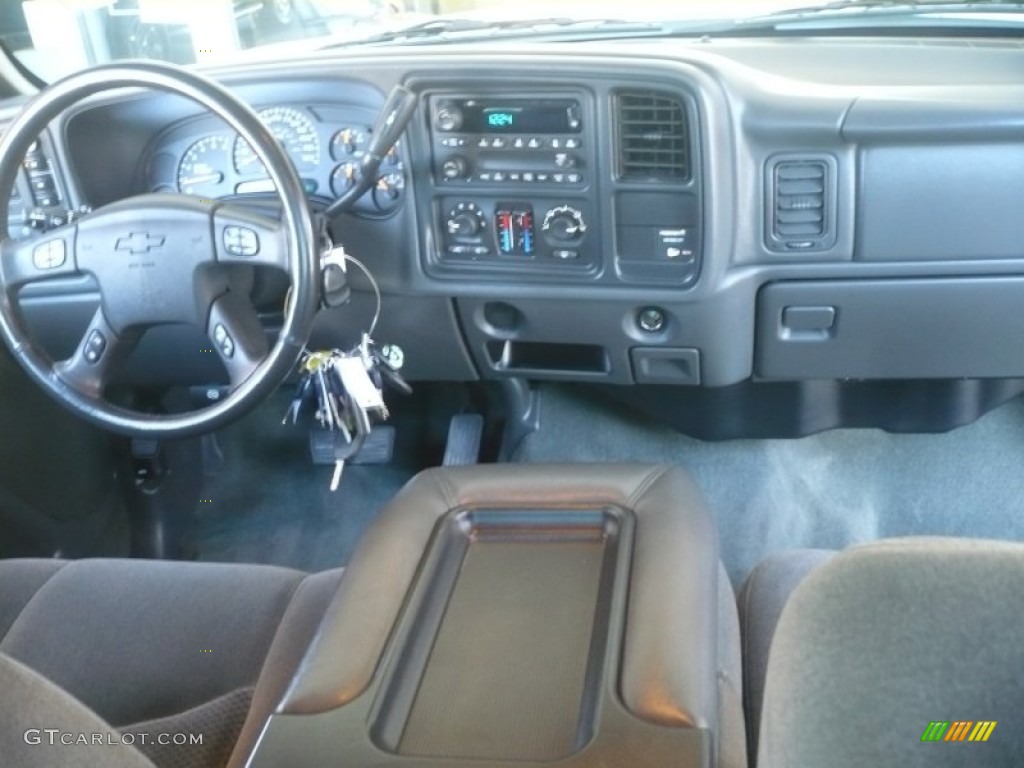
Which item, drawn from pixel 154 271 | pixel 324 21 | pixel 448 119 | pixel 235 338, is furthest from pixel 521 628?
pixel 324 21

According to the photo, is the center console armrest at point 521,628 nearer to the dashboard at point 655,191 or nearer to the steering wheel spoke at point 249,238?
the steering wheel spoke at point 249,238

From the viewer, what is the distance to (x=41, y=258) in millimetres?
1545

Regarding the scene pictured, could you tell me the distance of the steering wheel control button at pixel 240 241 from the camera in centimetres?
146

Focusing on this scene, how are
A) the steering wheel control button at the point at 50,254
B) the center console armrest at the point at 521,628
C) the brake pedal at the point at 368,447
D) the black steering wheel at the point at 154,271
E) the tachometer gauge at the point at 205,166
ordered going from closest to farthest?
the center console armrest at the point at 521,628
the black steering wheel at the point at 154,271
the steering wheel control button at the point at 50,254
the tachometer gauge at the point at 205,166
the brake pedal at the point at 368,447

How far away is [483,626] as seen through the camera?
1153 mm

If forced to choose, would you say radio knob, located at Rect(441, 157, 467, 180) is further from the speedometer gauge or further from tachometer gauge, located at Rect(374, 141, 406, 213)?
the speedometer gauge

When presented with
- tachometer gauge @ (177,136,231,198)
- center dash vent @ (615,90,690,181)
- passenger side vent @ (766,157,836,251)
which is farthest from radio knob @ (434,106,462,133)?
passenger side vent @ (766,157,836,251)

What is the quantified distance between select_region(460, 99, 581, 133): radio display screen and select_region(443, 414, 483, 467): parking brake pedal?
0.72 metres

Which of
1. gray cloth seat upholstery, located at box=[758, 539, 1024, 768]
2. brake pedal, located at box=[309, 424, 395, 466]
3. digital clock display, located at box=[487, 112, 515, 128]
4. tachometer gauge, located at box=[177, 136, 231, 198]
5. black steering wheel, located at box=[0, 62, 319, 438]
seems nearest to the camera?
gray cloth seat upholstery, located at box=[758, 539, 1024, 768]

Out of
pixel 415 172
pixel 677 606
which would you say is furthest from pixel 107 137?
pixel 677 606

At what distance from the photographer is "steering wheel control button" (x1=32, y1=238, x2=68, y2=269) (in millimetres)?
1543

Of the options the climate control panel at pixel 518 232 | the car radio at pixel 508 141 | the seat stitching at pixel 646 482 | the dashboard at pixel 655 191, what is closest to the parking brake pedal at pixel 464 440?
the dashboard at pixel 655 191

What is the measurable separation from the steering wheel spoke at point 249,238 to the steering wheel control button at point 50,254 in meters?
0.23

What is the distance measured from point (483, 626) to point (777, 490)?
1105 millimetres
